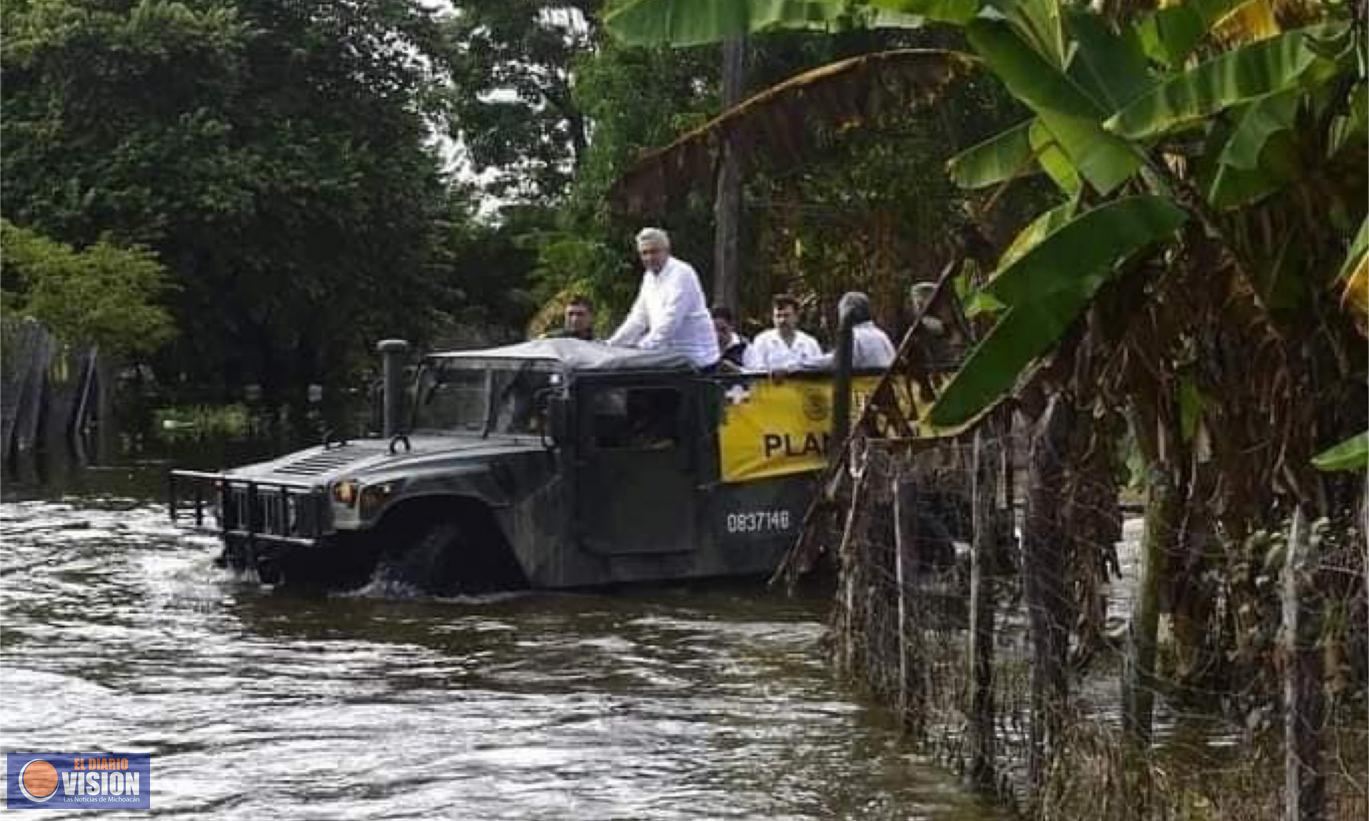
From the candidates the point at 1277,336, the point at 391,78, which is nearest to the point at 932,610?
the point at 1277,336

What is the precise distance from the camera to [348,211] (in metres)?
43.5

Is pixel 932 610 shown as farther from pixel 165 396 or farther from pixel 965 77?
pixel 165 396

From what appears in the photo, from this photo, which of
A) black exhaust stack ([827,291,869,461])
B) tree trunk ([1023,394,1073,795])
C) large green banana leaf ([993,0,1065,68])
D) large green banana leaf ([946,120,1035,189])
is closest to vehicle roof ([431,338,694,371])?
black exhaust stack ([827,291,869,461])

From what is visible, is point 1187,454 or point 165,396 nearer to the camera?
point 1187,454

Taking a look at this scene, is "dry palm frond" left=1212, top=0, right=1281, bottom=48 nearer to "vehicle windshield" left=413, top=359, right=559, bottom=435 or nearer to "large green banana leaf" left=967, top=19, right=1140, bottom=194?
"large green banana leaf" left=967, top=19, right=1140, bottom=194

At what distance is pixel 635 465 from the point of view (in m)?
14.1

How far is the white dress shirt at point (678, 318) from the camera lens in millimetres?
14680

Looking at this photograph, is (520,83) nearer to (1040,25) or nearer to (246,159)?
(246,159)

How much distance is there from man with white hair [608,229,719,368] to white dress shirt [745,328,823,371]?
0.65 meters

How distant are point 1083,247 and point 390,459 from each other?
6938mm

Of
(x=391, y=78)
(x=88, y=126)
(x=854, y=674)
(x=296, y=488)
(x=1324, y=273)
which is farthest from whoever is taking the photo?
(x=391, y=78)

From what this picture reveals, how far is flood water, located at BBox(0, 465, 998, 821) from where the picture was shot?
29.1 ft

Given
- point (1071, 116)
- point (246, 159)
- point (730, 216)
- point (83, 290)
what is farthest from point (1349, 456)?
point (246, 159)

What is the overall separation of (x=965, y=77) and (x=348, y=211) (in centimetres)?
3300
